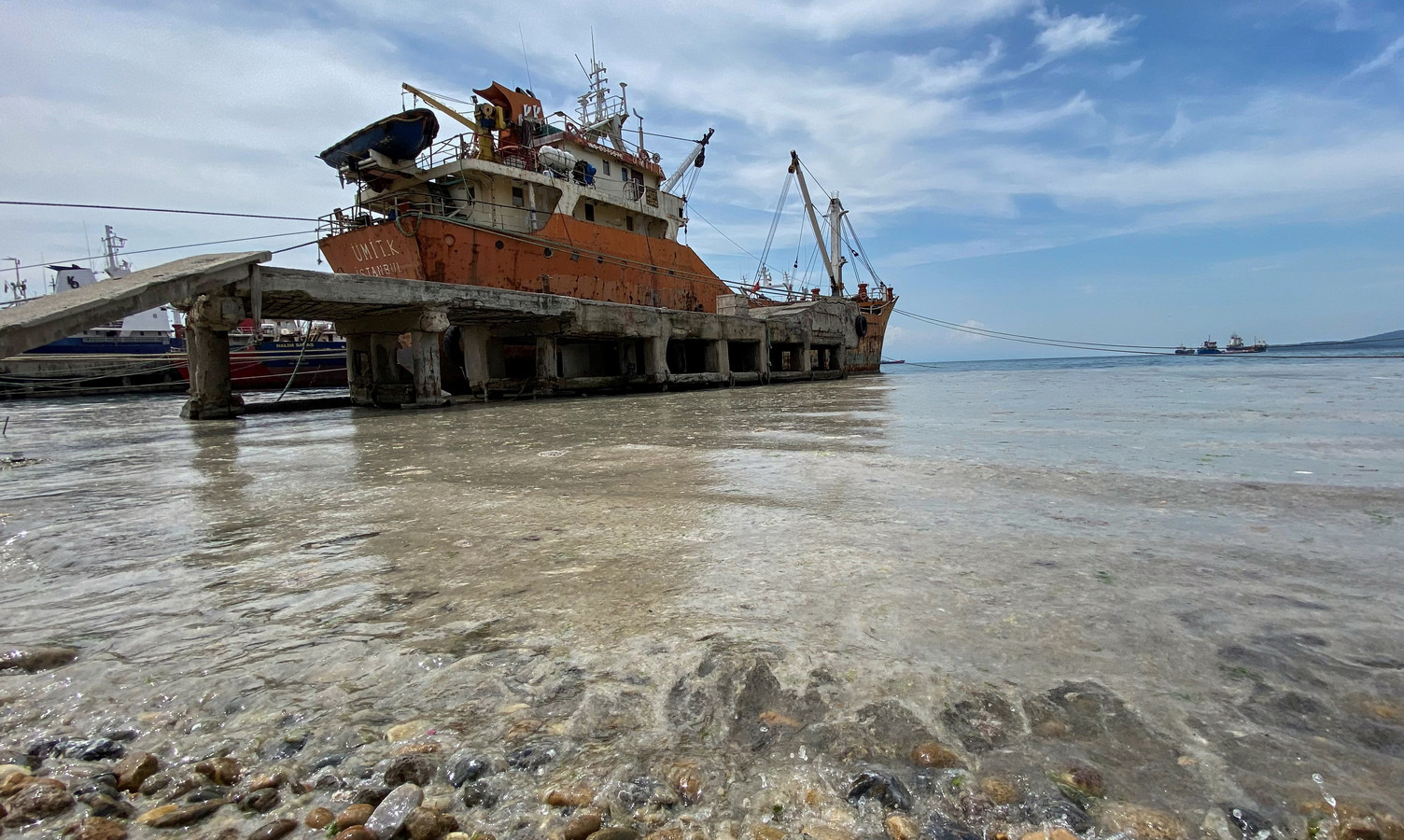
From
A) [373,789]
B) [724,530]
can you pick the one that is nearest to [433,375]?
[724,530]

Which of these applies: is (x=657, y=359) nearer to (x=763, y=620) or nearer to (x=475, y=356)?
(x=475, y=356)

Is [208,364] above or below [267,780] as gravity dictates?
above

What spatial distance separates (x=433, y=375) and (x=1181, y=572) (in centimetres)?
1269

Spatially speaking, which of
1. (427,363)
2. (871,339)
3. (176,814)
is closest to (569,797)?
(176,814)

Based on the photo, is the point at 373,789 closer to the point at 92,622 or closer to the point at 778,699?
the point at 778,699

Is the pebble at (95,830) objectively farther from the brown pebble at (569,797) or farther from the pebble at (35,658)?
the pebble at (35,658)

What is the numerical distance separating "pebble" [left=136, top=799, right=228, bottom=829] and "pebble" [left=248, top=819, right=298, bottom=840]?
0.42ft

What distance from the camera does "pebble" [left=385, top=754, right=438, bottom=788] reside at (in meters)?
1.24

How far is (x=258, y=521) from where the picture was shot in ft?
10.9

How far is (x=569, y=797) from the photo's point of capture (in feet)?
3.92

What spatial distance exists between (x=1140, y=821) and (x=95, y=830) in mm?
1867

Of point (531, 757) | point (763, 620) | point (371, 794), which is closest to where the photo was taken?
point (371, 794)

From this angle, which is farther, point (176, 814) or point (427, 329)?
point (427, 329)

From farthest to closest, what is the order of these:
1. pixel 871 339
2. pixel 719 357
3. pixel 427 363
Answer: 1. pixel 871 339
2. pixel 719 357
3. pixel 427 363
